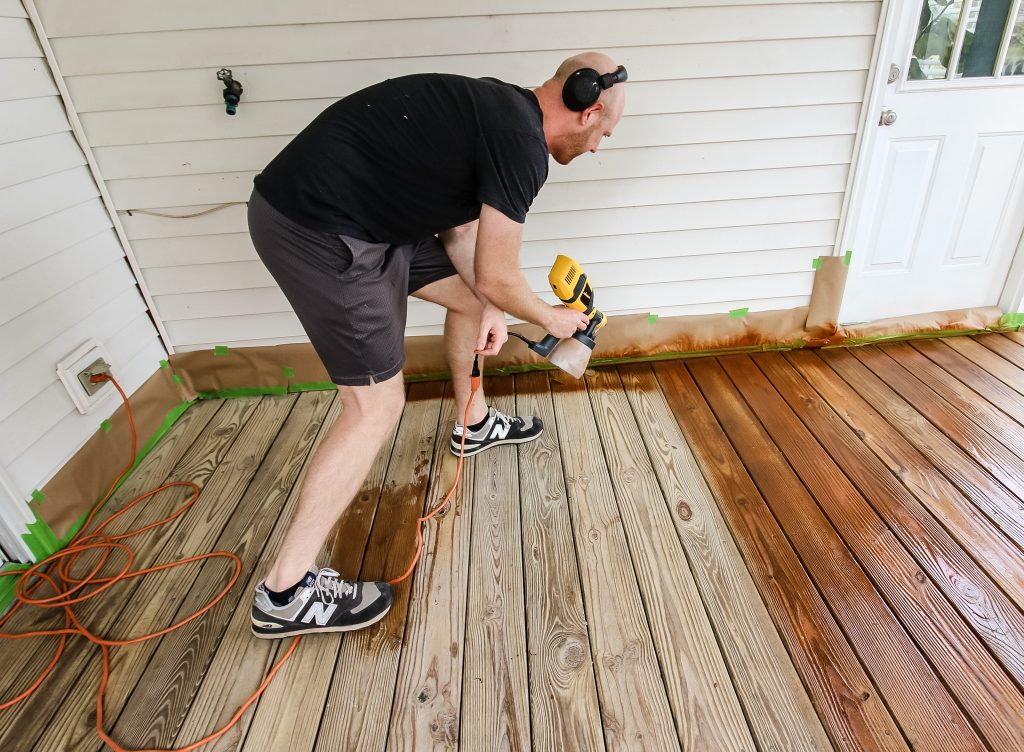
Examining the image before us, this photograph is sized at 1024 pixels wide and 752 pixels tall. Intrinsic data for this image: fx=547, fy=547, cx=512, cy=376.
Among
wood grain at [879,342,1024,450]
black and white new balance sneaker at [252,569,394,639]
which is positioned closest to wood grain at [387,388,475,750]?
black and white new balance sneaker at [252,569,394,639]

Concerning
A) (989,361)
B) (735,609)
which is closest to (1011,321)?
(989,361)

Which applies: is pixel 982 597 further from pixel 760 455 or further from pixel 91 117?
pixel 91 117

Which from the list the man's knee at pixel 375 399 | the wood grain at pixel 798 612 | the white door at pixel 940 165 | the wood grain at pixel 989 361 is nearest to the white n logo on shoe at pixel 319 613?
the man's knee at pixel 375 399

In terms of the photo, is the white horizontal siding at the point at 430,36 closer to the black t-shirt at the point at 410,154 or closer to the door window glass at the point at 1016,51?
the door window glass at the point at 1016,51

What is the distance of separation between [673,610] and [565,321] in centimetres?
81

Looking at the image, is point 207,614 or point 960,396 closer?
point 207,614

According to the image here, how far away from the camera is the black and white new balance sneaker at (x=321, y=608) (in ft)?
4.40

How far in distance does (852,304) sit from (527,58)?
1793 mm

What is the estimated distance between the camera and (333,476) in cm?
132

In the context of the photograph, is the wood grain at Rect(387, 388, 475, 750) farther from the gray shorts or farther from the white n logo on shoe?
the gray shorts

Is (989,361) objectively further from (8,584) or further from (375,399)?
(8,584)

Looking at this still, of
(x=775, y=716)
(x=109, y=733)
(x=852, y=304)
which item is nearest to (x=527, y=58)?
(x=852, y=304)

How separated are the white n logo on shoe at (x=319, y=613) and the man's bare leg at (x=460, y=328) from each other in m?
0.74

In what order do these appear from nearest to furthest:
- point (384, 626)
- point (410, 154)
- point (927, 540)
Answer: point (410, 154), point (384, 626), point (927, 540)
